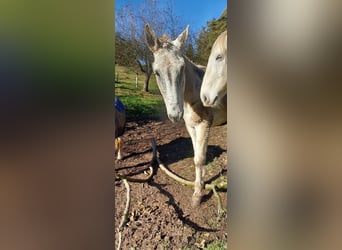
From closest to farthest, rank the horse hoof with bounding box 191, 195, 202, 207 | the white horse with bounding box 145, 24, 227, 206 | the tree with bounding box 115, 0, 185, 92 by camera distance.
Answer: the tree with bounding box 115, 0, 185, 92 → the white horse with bounding box 145, 24, 227, 206 → the horse hoof with bounding box 191, 195, 202, 207

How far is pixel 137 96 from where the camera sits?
7.82ft

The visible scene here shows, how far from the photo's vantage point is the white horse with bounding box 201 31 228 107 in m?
2.50

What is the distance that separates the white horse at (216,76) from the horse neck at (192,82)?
34 millimetres

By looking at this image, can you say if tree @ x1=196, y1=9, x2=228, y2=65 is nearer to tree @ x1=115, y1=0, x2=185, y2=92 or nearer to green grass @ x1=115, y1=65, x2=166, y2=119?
tree @ x1=115, y1=0, x2=185, y2=92

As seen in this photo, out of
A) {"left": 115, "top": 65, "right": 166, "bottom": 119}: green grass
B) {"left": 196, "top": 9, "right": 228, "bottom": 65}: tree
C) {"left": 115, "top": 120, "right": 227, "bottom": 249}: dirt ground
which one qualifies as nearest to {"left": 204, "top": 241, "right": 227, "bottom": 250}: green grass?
{"left": 115, "top": 120, "right": 227, "bottom": 249}: dirt ground

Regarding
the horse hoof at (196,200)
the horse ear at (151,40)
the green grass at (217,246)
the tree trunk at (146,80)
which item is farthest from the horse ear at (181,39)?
the green grass at (217,246)

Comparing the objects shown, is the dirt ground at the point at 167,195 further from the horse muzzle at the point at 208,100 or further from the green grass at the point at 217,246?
the horse muzzle at the point at 208,100

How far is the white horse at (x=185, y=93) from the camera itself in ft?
7.93

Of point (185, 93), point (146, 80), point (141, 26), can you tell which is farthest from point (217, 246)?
point (141, 26)

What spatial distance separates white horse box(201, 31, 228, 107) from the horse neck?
34mm
